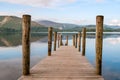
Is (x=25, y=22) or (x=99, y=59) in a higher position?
(x=25, y=22)

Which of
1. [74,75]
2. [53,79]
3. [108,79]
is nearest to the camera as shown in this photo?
[53,79]

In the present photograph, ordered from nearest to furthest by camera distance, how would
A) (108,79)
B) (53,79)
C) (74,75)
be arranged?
(53,79) < (74,75) < (108,79)

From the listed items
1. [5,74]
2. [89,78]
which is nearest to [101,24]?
[89,78]

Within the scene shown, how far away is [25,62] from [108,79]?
26.1ft

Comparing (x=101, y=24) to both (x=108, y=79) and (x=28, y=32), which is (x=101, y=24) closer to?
(x=28, y=32)

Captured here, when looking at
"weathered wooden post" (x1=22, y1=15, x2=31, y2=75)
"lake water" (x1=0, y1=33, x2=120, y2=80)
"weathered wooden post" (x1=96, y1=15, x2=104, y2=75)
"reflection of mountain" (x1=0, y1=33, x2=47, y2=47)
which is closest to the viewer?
"weathered wooden post" (x1=22, y1=15, x2=31, y2=75)

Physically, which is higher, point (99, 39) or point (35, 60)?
point (99, 39)

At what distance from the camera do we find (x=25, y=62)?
31.8ft

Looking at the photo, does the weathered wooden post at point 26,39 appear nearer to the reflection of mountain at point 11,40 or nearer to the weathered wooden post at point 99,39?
the weathered wooden post at point 99,39

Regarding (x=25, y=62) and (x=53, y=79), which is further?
(x=25, y=62)

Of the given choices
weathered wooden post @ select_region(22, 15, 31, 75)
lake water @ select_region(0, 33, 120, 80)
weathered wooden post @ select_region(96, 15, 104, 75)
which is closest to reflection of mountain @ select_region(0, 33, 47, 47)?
lake water @ select_region(0, 33, 120, 80)

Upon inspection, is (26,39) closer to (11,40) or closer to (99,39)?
(99,39)

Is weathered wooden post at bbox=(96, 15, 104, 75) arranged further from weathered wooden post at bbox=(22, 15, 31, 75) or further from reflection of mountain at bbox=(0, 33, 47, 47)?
reflection of mountain at bbox=(0, 33, 47, 47)

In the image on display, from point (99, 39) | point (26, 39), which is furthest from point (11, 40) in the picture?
point (99, 39)
